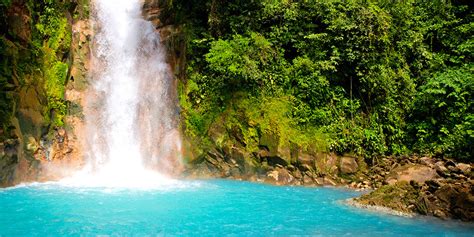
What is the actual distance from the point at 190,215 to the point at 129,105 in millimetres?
8420

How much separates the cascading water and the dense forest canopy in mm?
1198

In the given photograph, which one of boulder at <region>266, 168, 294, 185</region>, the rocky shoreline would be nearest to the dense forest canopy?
the rocky shoreline

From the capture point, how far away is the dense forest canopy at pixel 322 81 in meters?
15.7

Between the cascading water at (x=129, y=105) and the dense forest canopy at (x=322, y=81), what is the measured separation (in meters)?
1.20

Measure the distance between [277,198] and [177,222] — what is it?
3.97 metres

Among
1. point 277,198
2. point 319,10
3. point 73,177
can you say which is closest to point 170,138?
point 73,177

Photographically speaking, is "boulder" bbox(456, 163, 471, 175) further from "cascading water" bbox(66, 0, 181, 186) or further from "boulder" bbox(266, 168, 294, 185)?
"cascading water" bbox(66, 0, 181, 186)

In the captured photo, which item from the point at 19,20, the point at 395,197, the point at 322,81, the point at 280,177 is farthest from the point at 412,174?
the point at 19,20

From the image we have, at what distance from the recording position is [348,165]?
14945 mm

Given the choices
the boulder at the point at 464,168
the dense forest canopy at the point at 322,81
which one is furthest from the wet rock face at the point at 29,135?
the boulder at the point at 464,168

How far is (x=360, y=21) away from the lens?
16.5 meters

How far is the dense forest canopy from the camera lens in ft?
51.5

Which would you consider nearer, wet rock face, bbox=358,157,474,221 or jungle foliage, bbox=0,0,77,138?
wet rock face, bbox=358,157,474,221

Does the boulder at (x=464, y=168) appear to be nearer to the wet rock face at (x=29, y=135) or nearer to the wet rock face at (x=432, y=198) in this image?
the wet rock face at (x=432, y=198)
